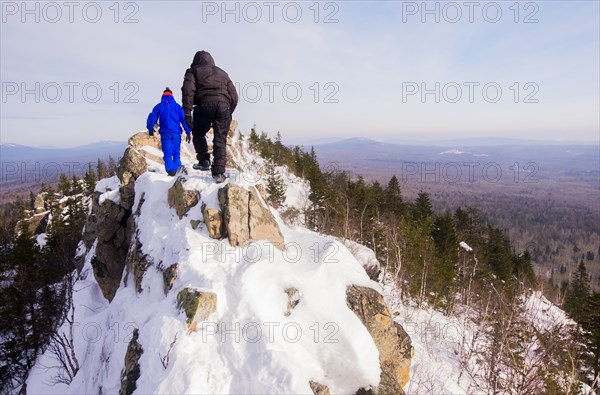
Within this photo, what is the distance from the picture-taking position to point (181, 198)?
307 inches

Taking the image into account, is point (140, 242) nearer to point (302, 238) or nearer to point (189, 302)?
point (189, 302)

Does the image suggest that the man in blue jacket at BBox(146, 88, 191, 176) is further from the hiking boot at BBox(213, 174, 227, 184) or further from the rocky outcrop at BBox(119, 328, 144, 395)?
the rocky outcrop at BBox(119, 328, 144, 395)

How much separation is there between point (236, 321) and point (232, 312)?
7.9 inches

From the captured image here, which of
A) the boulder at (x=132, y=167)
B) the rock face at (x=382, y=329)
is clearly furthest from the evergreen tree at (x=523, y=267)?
the boulder at (x=132, y=167)

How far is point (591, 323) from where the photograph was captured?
68.0 ft

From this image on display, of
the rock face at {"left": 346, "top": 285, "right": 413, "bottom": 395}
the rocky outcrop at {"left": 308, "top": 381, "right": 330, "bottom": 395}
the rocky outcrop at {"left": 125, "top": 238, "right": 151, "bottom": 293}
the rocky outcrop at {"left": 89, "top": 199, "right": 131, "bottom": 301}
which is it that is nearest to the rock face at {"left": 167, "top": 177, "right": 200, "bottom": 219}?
the rocky outcrop at {"left": 125, "top": 238, "right": 151, "bottom": 293}

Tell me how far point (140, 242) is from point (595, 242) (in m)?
180

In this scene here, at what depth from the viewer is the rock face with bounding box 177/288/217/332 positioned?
5.18m

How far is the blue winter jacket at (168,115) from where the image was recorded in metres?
9.32

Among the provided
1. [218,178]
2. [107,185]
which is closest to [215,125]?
[218,178]

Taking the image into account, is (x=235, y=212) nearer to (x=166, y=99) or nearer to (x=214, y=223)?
(x=214, y=223)

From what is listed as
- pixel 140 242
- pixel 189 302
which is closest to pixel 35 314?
pixel 140 242

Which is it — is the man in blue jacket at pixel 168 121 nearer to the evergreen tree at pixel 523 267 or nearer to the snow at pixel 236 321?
the snow at pixel 236 321

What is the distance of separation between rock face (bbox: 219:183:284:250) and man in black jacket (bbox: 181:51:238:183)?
1048mm
